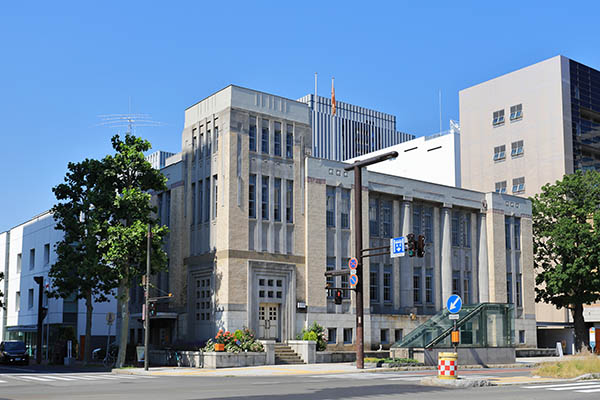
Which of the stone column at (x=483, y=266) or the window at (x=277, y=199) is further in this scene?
the stone column at (x=483, y=266)

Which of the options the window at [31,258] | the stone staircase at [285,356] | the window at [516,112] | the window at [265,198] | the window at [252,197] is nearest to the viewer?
the stone staircase at [285,356]

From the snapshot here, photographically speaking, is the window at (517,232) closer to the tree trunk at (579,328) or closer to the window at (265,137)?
the tree trunk at (579,328)

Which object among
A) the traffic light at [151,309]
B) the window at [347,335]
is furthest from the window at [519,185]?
the traffic light at [151,309]

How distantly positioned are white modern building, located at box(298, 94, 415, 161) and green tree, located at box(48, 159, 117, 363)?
121017 mm

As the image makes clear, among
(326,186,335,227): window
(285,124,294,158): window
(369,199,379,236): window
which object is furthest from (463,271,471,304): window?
(285,124,294,158): window

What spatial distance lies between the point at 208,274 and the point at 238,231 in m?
3.66

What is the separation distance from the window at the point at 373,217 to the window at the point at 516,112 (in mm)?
38299

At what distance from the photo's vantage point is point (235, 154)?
42.2 meters

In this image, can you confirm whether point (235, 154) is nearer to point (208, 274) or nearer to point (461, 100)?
point (208, 274)

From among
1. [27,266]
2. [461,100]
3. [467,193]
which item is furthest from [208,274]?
[461,100]

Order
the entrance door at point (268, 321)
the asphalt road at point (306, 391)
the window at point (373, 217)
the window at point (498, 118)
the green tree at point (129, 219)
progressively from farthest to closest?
the window at point (498, 118), the window at point (373, 217), the entrance door at point (268, 321), the green tree at point (129, 219), the asphalt road at point (306, 391)

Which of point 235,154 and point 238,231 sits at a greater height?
point 235,154

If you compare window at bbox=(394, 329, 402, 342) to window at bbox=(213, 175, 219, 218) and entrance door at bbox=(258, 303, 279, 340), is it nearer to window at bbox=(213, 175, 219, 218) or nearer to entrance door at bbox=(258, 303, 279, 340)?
entrance door at bbox=(258, 303, 279, 340)

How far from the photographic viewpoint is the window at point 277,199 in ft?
143
